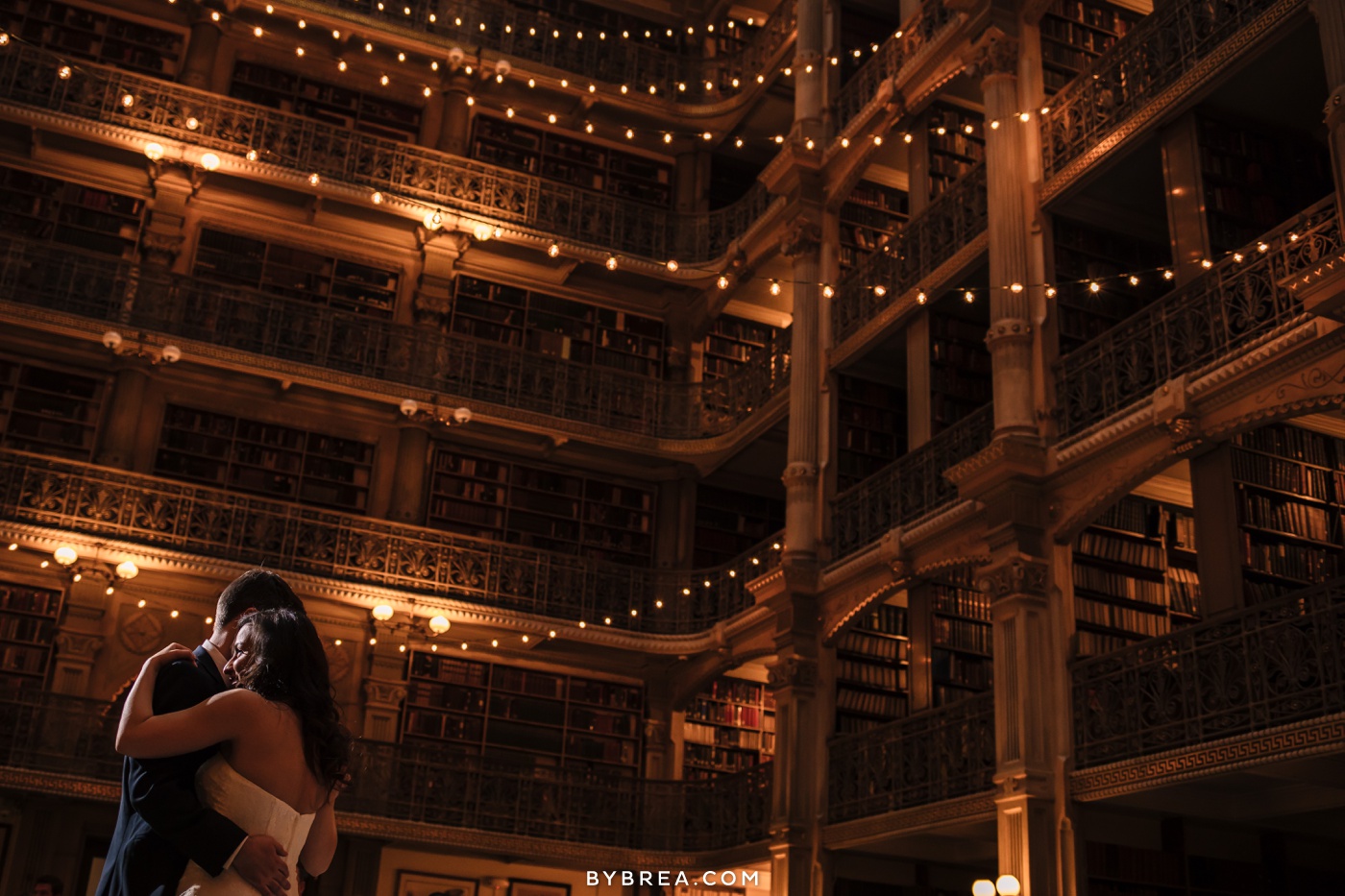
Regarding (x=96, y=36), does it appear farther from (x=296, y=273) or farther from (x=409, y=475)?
(x=409, y=475)

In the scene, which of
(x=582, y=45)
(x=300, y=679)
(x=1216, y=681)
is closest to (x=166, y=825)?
(x=300, y=679)

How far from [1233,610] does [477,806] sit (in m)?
6.86

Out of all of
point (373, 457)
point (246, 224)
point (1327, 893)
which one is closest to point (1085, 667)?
point (1327, 893)

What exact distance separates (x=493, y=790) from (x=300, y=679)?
383 inches

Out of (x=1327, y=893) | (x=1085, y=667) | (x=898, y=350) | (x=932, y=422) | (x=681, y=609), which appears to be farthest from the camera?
(x=681, y=609)

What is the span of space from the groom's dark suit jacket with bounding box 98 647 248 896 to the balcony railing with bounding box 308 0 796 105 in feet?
39.7

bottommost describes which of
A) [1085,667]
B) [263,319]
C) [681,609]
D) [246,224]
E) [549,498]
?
[1085,667]

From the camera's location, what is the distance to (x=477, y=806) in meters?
11.4

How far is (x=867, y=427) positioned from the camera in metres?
11.3

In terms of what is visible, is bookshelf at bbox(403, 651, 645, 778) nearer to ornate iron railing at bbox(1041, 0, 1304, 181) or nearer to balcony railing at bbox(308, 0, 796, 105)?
balcony railing at bbox(308, 0, 796, 105)

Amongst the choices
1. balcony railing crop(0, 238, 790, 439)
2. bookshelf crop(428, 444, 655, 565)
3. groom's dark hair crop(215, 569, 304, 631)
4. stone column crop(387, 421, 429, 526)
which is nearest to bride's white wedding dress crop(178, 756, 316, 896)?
groom's dark hair crop(215, 569, 304, 631)

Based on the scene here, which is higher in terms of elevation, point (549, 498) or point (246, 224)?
point (246, 224)

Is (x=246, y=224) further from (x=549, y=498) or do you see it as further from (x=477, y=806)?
(x=477, y=806)

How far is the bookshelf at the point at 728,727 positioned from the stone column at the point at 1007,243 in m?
5.65
